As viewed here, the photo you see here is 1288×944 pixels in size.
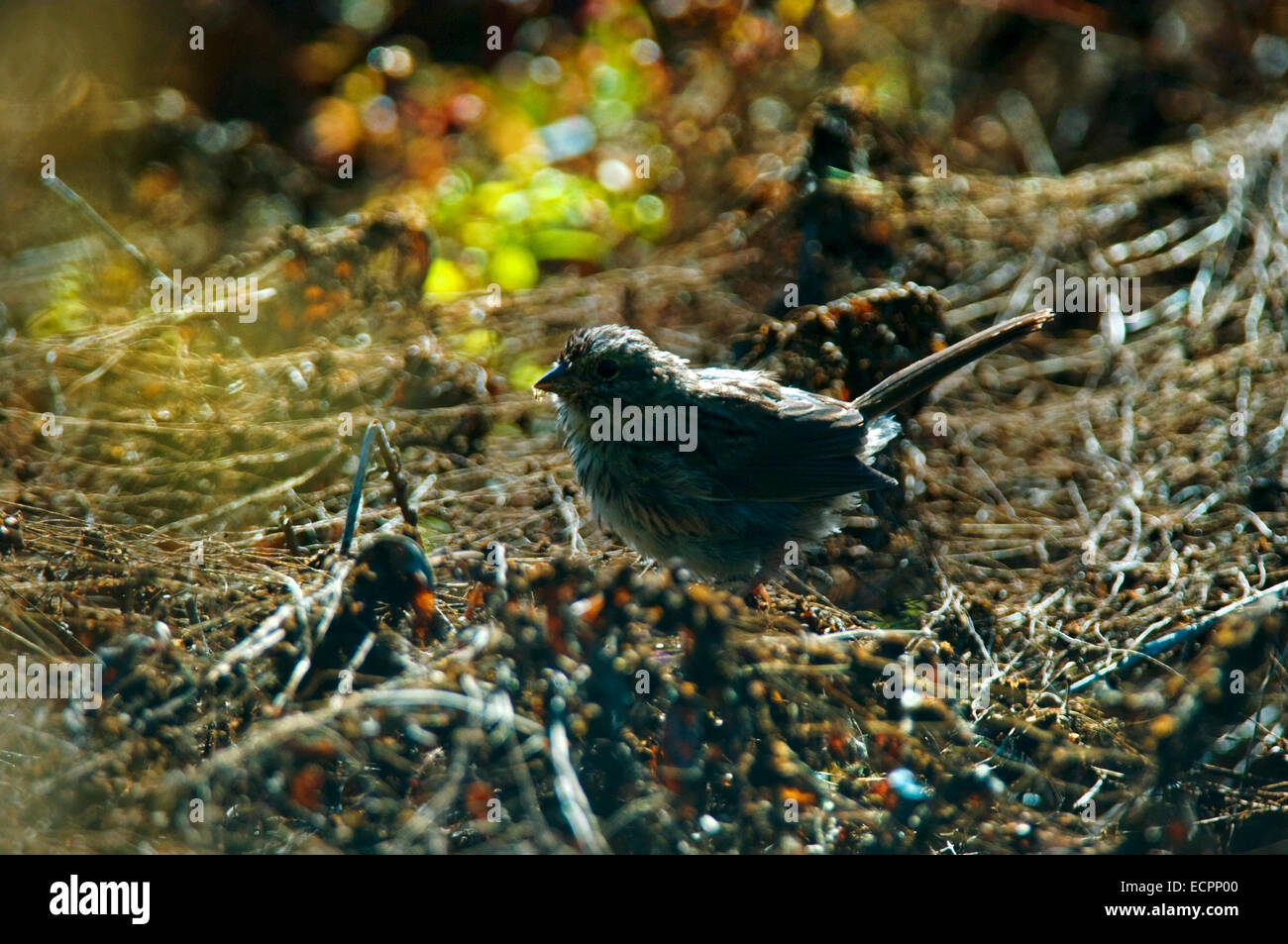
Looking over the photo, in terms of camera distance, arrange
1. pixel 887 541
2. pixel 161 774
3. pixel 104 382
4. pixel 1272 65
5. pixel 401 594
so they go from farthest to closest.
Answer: pixel 1272 65 < pixel 104 382 < pixel 887 541 < pixel 401 594 < pixel 161 774

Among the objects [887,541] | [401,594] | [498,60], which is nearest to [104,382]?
[401,594]

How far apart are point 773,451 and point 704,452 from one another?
1.01 ft

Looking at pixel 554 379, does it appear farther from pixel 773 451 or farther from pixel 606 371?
pixel 773 451

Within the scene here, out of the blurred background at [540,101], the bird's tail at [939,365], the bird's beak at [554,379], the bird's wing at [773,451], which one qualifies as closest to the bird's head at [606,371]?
the bird's beak at [554,379]

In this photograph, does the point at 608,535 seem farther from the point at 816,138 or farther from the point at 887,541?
the point at 816,138

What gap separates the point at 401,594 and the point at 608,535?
4.86 feet

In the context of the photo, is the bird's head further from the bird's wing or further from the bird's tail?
the bird's tail

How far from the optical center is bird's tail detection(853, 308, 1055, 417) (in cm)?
472

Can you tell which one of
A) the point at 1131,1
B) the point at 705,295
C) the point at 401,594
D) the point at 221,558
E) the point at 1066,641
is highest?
the point at 1131,1

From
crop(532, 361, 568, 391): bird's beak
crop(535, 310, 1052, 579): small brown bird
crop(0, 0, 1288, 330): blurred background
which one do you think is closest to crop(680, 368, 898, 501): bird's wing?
crop(535, 310, 1052, 579): small brown bird

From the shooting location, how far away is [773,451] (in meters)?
4.68

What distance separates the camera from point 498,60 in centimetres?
853

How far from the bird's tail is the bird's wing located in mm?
193

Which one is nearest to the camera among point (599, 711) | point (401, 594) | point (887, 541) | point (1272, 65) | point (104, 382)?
point (599, 711)
